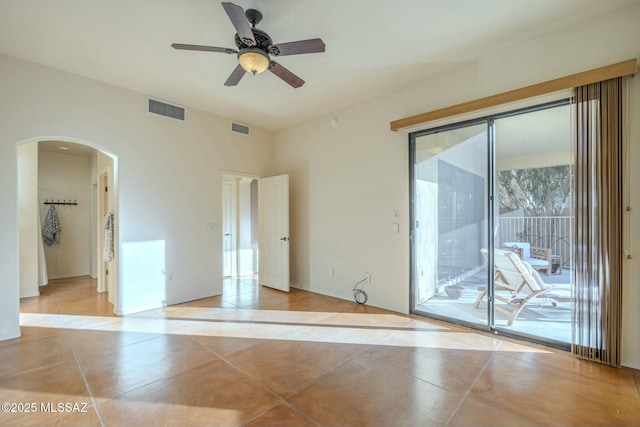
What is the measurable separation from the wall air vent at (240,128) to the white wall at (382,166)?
0.69m

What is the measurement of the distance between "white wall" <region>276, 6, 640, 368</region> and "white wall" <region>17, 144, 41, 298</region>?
428cm

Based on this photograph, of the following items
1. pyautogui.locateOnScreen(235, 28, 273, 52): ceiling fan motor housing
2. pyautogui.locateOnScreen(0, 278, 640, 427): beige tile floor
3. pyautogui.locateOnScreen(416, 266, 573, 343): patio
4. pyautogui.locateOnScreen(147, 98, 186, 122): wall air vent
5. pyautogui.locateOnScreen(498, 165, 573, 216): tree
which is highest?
pyautogui.locateOnScreen(147, 98, 186, 122): wall air vent

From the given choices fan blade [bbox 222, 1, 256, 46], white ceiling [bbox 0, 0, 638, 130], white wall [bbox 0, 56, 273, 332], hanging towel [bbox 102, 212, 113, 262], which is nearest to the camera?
fan blade [bbox 222, 1, 256, 46]

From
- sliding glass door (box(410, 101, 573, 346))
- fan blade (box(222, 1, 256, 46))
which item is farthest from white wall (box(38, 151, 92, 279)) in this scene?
sliding glass door (box(410, 101, 573, 346))

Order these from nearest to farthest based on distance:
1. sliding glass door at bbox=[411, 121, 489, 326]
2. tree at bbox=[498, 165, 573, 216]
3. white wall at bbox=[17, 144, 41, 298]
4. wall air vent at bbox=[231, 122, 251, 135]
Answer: tree at bbox=[498, 165, 573, 216] < sliding glass door at bbox=[411, 121, 489, 326] < white wall at bbox=[17, 144, 41, 298] < wall air vent at bbox=[231, 122, 251, 135]

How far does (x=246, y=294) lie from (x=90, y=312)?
215cm

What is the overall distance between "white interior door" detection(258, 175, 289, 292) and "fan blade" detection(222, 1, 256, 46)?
299 cm

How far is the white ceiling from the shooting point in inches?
94.7

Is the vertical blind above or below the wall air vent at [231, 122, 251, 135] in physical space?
below

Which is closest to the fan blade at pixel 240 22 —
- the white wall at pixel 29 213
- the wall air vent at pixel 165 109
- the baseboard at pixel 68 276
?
the wall air vent at pixel 165 109

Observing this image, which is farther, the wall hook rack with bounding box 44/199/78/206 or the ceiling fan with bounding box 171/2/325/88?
the wall hook rack with bounding box 44/199/78/206

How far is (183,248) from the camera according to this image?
454 centimetres

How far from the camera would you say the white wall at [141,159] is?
3125mm

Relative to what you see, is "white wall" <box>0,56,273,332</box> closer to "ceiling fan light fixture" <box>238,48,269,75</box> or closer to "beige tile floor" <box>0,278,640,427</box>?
"beige tile floor" <box>0,278,640,427</box>
